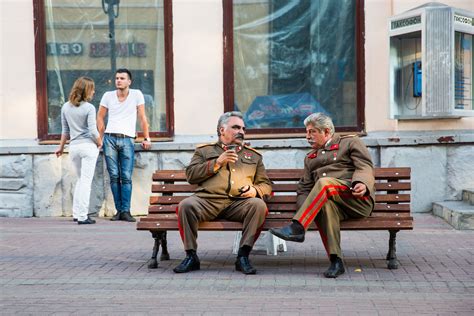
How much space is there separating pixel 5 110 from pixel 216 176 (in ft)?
18.2

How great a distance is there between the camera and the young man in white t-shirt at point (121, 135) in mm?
10969

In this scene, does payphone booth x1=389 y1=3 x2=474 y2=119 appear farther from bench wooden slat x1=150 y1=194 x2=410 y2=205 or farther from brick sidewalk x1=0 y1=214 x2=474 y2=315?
bench wooden slat x1=150 y1=194 x2=410 y2=205

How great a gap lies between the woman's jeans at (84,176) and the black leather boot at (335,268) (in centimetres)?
468

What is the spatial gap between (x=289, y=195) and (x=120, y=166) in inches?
159

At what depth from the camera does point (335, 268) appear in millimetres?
6828

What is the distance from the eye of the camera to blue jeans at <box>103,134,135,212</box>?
1095 cm

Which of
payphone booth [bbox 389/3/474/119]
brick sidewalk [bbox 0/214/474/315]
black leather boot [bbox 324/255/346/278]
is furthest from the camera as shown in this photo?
payphone booth [bbox 389/3/474/119]

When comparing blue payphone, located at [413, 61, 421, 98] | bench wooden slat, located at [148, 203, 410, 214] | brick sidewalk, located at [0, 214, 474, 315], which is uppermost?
blue payphone, located at [413, 61, 421, 98]

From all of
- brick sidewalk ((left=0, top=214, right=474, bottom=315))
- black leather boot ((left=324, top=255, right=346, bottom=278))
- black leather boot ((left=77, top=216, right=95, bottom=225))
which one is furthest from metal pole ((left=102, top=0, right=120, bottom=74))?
black leather boot ((left=324, top=255, right=346, bottom=278))

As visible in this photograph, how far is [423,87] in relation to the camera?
1105 cm

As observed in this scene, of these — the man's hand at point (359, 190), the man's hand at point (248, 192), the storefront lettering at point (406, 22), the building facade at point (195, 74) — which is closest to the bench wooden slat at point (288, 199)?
the man's hand at point (248, 192)

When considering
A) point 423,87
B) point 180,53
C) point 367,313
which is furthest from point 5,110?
point 367,313

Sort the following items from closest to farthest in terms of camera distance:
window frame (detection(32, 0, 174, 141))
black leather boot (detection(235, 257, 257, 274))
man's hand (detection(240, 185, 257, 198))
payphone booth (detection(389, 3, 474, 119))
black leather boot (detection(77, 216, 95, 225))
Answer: black leather boot (detection(235, 257, 257, 274))
man's hand (detection(240, 185, 257, 198))
black leather boot (detection(77, 216, 95, 225))
payphone booth (detection(389, 3, 474, 119))
window frame (detection(32, 0, 174, 141))

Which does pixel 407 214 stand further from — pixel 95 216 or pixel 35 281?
pixel 95 216
